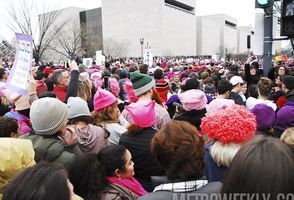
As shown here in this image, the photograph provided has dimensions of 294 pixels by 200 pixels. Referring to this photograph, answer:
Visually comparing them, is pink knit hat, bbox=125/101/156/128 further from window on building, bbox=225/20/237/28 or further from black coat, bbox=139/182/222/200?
window on building, bbox=225/20/237/28

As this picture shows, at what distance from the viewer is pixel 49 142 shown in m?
2.85

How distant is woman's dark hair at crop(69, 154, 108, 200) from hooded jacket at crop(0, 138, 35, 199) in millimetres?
339

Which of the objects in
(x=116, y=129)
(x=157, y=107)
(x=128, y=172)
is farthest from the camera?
(x=157, y=107)

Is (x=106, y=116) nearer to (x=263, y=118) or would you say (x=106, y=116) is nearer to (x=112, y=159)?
(x=112, y=159)

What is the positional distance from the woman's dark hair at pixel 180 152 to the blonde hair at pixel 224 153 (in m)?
0.47

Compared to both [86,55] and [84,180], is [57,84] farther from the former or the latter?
[86,55]

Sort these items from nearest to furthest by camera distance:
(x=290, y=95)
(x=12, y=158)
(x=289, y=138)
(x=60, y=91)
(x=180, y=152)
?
(x=180, y=152), (x=12, y=158), (x=289, y=138), (x=290, y=95), (x=60, y=91)

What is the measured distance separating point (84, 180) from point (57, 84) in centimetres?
384

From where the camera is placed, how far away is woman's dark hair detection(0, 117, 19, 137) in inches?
121

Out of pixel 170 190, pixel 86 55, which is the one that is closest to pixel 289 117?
pixel 170 190

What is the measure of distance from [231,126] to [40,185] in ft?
5.34

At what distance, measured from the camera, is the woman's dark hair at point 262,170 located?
1.36 m

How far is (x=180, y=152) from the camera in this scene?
214cm

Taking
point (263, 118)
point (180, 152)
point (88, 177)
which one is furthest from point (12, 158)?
point (263, 118)
